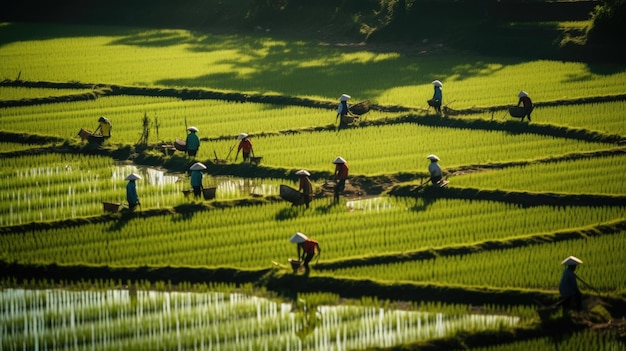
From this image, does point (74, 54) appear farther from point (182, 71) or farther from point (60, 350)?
point (60, 350)

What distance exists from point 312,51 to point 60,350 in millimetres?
21166

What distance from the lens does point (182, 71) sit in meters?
31.6

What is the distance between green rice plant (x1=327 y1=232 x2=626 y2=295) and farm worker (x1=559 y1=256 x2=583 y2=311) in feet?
1.91

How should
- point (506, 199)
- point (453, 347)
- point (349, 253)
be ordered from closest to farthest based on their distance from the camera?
point (453, 347)
point (349, 253)
point (506, 199)

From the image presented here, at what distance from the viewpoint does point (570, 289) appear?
48.5 feet

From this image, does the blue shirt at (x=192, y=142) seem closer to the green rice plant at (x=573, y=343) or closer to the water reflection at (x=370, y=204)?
the water reflection at (x=370, y=204)

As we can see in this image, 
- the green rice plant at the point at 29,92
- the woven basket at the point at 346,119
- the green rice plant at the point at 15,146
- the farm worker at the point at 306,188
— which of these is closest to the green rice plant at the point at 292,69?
the green rice plant at the point at 29,92

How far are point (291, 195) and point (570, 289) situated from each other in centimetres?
626

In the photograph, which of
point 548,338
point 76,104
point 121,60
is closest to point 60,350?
point 548,338

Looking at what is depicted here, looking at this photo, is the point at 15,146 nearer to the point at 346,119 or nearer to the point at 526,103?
the point at 346,119

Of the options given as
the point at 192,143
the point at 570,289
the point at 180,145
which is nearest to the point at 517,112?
the point at 192,143

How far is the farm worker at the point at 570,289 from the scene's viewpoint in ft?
48.4

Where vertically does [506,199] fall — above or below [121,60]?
below

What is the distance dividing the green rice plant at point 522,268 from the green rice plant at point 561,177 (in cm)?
246
